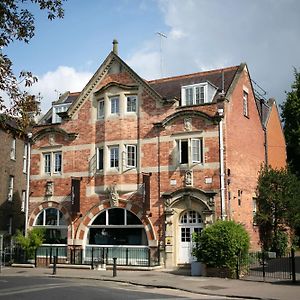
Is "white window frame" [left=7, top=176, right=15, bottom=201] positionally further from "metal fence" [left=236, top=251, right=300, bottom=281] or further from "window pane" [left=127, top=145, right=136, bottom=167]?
"metal fence" [left=236, top=251, right=300, bottom=281]

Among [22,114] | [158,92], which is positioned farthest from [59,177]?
[22,114]

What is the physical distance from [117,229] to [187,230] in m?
4.41

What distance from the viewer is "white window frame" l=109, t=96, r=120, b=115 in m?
30.2

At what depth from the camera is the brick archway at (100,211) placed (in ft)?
91.2

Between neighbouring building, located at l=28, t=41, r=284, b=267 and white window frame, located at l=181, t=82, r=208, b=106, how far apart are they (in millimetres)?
59

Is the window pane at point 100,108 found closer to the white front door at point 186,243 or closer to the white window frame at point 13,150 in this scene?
the white front door at point 186,243

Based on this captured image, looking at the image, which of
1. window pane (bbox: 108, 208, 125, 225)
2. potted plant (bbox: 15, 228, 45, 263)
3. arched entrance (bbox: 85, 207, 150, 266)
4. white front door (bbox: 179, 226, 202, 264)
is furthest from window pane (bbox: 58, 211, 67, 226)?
white front door (bbox: 179, 226, 202, 264)

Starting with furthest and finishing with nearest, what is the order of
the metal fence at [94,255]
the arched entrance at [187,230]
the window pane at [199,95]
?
1. the window pane at [199,95]
2. the metal fence at [94,255]
3. the arched entrance at [187,230]

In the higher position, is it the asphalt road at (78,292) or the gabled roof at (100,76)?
the gabled roof at (100,76)

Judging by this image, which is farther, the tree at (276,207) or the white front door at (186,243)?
A: the tree at (276,207)

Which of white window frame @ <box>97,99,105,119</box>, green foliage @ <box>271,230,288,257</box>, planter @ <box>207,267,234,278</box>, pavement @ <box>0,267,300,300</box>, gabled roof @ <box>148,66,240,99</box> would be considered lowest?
pavement @ <box>0,267,300,300</box>

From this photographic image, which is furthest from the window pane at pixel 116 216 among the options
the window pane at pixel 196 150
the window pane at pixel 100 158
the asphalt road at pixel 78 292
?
the asphalt road at pixel 78 292

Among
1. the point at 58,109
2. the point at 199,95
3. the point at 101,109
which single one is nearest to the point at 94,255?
the point at 101,109

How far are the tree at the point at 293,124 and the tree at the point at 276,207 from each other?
34.9 feet
